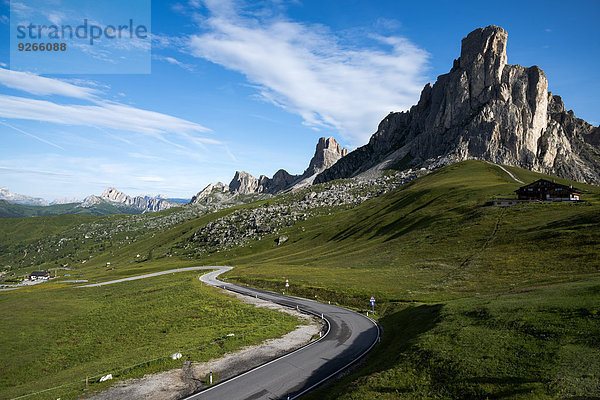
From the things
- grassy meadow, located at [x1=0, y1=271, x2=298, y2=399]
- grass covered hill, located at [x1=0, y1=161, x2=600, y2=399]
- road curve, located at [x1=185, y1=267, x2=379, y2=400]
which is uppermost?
grass covered hill, located at [x1=0, y1=161, x2=600, y2=399]

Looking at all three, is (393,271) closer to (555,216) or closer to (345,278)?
(345,278)

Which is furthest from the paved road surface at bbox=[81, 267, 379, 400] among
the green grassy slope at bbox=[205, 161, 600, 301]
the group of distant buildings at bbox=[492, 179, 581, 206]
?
the group of distant buildings at bbox=[492, 179, 581, 206]

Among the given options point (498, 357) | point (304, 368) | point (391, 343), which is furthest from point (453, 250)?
point (304, 368)

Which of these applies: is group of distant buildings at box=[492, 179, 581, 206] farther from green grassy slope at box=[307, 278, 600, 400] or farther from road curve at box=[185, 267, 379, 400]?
road curve at box=[185, 267, 379, 400]

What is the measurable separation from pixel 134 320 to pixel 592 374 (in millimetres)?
58309

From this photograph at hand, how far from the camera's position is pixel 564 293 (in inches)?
1256

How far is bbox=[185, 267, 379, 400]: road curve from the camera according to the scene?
920 inches

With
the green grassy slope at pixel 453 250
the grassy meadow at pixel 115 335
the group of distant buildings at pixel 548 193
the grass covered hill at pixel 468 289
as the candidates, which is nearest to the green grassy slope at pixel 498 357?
the grass covered hill at pixel 468 289

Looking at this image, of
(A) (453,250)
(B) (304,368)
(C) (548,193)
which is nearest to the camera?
(B) (304,368)

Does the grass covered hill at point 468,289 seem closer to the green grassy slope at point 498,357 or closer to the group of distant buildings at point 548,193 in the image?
the green grassy slope at point 498,357

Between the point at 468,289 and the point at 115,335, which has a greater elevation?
the point at 468,289

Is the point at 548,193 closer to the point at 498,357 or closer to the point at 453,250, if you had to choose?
the point at 453,250

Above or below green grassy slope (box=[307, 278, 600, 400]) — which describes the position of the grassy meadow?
below

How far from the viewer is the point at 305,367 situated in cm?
2791
